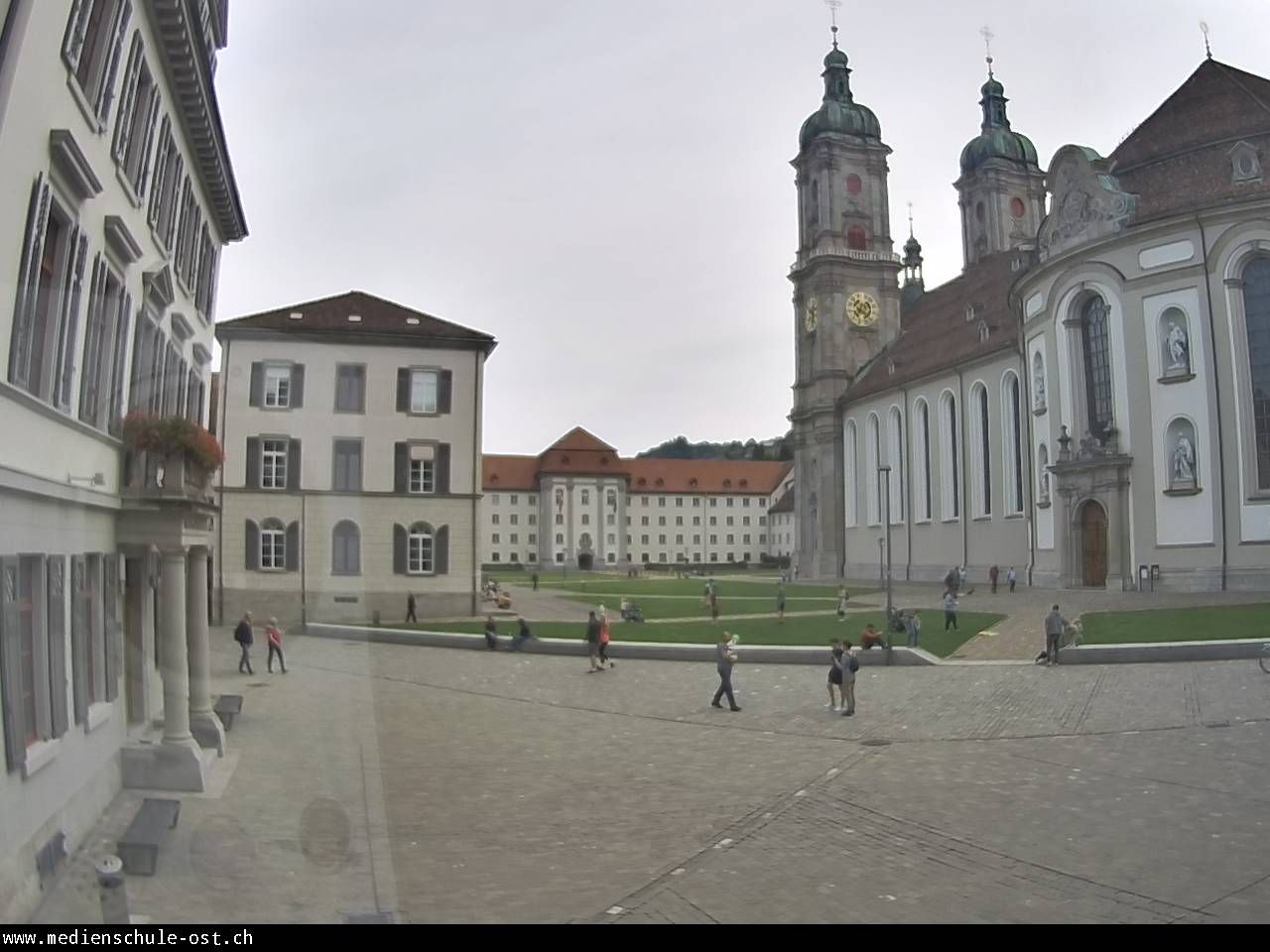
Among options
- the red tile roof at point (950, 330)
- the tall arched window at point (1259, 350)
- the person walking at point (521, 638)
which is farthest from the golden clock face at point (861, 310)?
the person walking at point (521, 638)

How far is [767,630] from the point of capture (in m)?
33.1

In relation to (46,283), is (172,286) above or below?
above

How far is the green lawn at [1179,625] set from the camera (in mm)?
25000

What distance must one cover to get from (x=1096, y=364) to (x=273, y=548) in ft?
113

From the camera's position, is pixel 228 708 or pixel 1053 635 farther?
pixel 1053 635

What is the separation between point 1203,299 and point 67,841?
39.3 metres

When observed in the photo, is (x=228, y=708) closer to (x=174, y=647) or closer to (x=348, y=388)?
(x=174, y=647)

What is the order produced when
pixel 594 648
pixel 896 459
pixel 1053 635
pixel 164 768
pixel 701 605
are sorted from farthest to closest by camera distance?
pixel 896 459
pixel 701 605
pixel 594 648
pixel 1053 635
pixel 164 768

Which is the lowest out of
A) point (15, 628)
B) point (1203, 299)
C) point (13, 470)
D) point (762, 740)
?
point (762, 740)

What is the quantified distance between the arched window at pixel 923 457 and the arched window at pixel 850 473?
7.82 m

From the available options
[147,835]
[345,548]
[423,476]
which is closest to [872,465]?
[423,476]

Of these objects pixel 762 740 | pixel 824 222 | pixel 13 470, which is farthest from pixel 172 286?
pixel 824 222

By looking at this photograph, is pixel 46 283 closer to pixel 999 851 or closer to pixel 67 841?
pixel 67 841

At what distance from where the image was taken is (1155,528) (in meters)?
39.7
